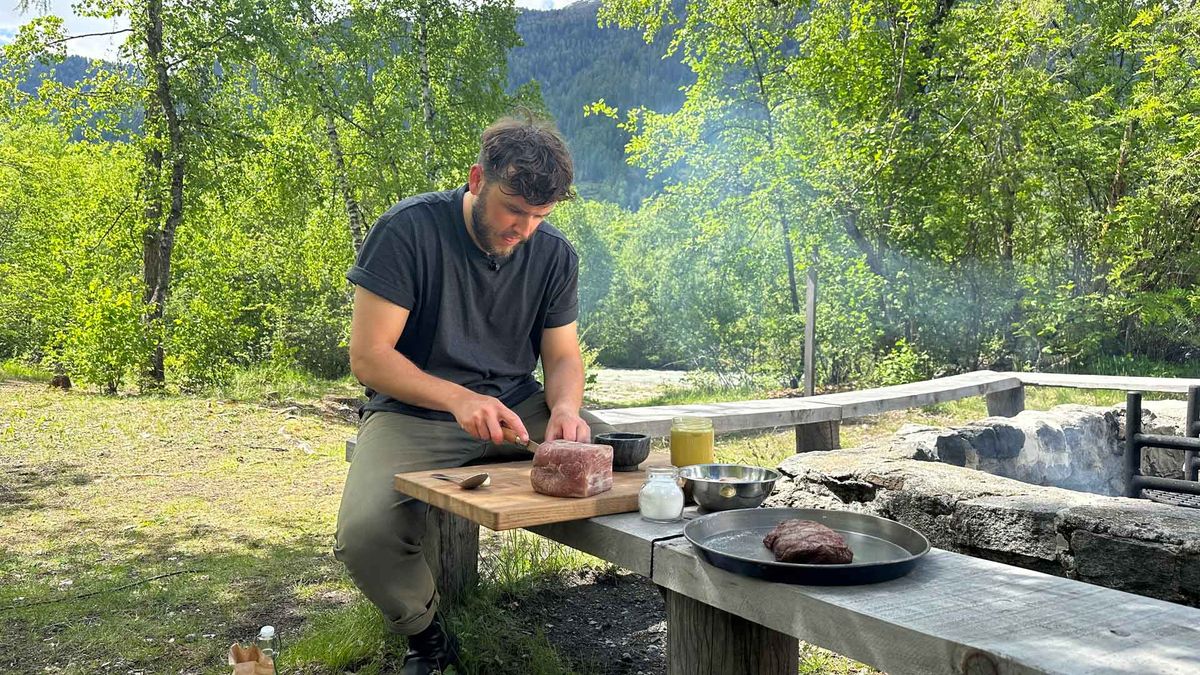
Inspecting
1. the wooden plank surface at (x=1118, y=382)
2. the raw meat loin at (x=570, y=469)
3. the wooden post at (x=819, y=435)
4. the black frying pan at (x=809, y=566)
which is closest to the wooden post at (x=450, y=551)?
the raw meat loin at (x=570, y=469)

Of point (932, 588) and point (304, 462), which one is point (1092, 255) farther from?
point (932, 588)

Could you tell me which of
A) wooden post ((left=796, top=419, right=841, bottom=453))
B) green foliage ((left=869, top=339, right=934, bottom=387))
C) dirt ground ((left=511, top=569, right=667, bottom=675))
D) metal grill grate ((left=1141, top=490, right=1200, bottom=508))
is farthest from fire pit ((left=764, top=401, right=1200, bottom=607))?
green foliage ((left=869, top=339, right=934, bottom=387))

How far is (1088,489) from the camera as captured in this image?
4125 millimetres

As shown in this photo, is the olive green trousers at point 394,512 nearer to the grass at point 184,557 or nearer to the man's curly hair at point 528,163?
the grass at point 184,557

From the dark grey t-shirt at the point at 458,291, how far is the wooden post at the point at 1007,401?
13.5ft

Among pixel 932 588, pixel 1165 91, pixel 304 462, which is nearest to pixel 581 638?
pixel 932 588

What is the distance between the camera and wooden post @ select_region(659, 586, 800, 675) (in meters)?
1.77

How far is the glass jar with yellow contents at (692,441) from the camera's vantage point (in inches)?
91.0

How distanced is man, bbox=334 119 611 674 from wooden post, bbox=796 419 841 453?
6.76ft

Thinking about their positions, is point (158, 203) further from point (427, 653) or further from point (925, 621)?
point (925, 621)

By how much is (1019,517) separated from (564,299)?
1.45 metres

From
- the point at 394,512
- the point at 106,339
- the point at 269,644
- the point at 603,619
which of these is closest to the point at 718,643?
the point at 394,512

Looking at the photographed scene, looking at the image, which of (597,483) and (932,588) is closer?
(932,588)

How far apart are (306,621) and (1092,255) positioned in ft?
35.3
